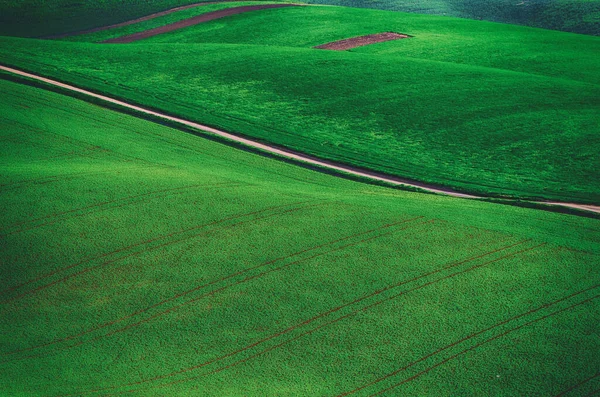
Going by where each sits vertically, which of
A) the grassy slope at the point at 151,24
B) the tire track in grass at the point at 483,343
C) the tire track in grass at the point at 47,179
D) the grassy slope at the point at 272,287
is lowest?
the tire track in grass at the point at 483,343

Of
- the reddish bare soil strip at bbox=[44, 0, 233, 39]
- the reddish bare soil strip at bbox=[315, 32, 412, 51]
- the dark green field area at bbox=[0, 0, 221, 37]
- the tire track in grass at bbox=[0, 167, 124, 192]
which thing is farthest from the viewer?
the dark green field area at bbox=[0, 0, 221, 37]

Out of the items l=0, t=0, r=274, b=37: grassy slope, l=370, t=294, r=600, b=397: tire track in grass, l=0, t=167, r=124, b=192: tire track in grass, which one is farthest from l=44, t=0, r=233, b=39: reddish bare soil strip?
l=370, t=294, r=600, b=397: tire track in grass

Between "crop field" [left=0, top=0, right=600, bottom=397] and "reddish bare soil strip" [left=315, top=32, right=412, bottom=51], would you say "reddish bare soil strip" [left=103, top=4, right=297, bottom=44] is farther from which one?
"crop field" [left=0, top=0, right=600, bottom=397]

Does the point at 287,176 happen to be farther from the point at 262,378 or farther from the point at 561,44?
the point at 561,44

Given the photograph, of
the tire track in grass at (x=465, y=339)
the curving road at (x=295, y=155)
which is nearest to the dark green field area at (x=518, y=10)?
the curving road at (x=295, y=155)

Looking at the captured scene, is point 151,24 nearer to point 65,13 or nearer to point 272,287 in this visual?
point 65,13

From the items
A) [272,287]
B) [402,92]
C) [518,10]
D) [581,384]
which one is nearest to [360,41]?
[402,92]

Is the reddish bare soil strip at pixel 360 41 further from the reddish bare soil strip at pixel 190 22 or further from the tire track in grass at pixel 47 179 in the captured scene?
the tire track in grass at pixel 47 179
